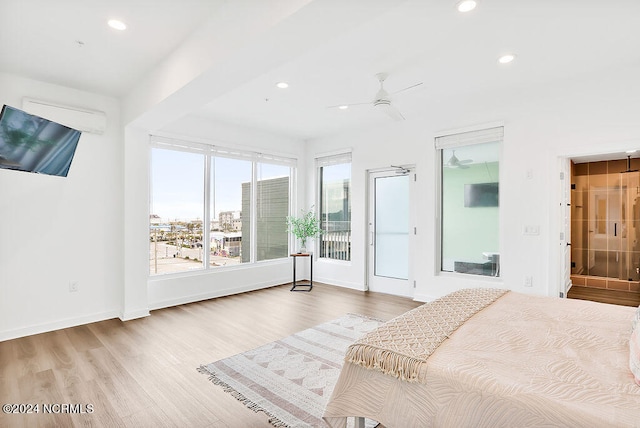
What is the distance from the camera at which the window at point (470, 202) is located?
416 cm

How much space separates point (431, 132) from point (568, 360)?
145 inches

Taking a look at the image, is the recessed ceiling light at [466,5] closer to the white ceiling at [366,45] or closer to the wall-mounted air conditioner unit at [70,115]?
the white ceiling at [366,45]

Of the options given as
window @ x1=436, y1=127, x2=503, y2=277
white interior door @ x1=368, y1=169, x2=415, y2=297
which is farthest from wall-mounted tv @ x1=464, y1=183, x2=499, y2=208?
white interior door @ x1=368, y1=169, x2=415, y2=297

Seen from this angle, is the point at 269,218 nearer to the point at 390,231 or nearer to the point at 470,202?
the point at 390,231

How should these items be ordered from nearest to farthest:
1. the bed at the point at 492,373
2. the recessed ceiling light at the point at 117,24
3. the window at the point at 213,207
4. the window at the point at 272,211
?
the bed at the point at 492,373, the recessed ceiling light at the point at 117,24, the window at the point at 213,207, the window at the point at 272,211

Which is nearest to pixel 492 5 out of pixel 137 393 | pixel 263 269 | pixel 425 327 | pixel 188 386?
pixel 425 327

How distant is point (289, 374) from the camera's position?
100 inches

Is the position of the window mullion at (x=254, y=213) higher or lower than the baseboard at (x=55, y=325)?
higher

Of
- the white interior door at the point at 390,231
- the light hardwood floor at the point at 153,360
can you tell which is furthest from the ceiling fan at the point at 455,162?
the light hardwood floor at the point at 153,360

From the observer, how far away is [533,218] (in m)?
3.75

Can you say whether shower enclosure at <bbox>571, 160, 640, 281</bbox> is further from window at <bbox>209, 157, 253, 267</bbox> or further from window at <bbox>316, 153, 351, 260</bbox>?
window at <bbox>209, 157, 253, 267</bbox>

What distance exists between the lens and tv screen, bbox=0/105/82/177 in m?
2.66

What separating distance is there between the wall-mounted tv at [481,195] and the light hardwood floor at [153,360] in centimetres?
170

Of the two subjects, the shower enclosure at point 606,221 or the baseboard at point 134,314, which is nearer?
the baseboard at point 134,314
